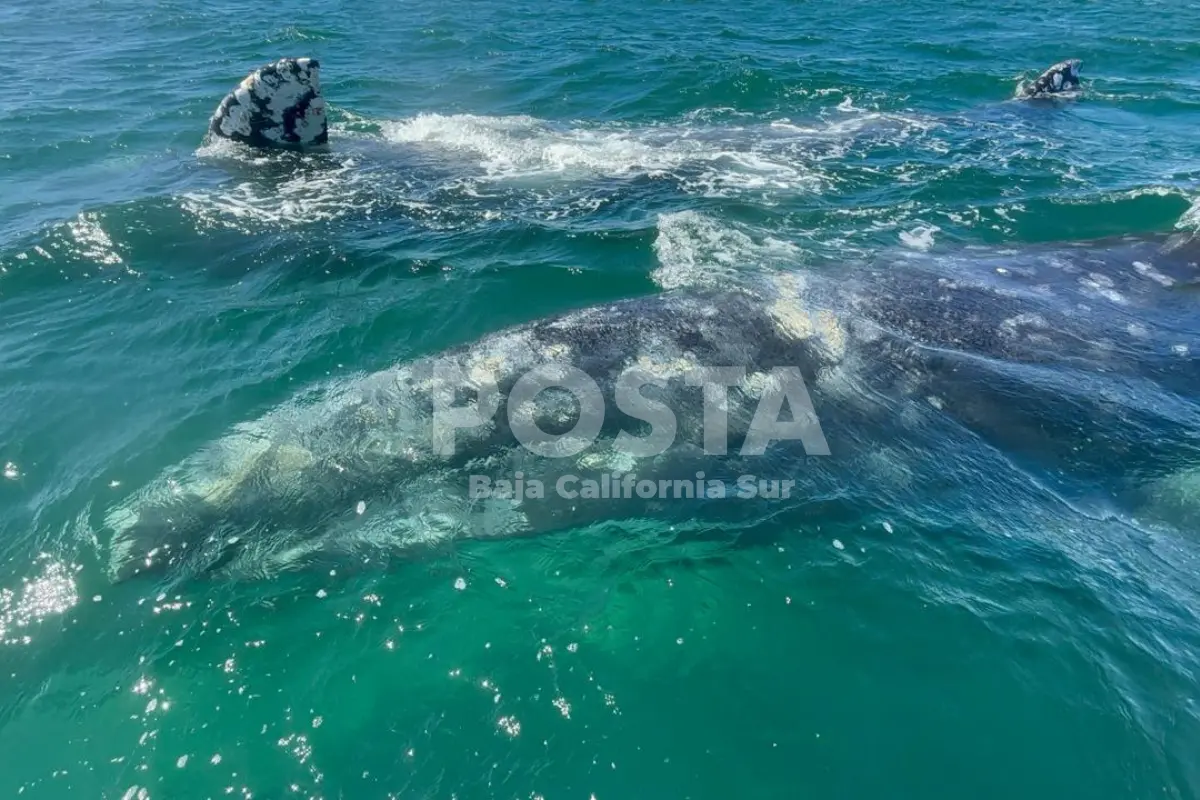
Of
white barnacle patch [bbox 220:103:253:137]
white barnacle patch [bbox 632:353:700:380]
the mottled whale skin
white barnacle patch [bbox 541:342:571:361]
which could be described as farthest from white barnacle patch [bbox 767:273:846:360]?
the mottled whale skin

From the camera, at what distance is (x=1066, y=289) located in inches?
471

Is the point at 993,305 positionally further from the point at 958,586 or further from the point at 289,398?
the point at 289,398

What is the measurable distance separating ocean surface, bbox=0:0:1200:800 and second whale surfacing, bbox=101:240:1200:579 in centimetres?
28

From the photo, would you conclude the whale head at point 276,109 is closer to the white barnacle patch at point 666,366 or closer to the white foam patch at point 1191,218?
the white barnacle patch at point 666,366

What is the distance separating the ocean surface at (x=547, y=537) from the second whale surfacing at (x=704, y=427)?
28cm

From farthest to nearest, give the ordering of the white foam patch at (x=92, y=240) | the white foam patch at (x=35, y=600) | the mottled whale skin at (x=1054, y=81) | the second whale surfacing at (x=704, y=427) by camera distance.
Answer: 1. the mottled whale skin at (x=1054, y=81)
2. the white foam patch at (x=92, y=240)
3. the second whale surfacing at (x=704, y=427)
4. the white foam patch at (x=35, y=600)

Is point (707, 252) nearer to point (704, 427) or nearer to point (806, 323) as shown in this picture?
point (806, 323)

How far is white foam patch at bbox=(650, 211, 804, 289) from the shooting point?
526 inches

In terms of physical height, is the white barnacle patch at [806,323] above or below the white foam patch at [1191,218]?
above

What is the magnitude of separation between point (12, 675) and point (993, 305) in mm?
12354

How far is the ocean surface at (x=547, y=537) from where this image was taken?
6.60m

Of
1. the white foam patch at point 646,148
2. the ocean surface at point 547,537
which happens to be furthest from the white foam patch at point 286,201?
the white foam patch at point 646,148

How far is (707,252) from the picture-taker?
1439 cm

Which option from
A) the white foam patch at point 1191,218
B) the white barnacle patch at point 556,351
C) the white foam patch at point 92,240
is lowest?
the white foam patch at point 92,240
